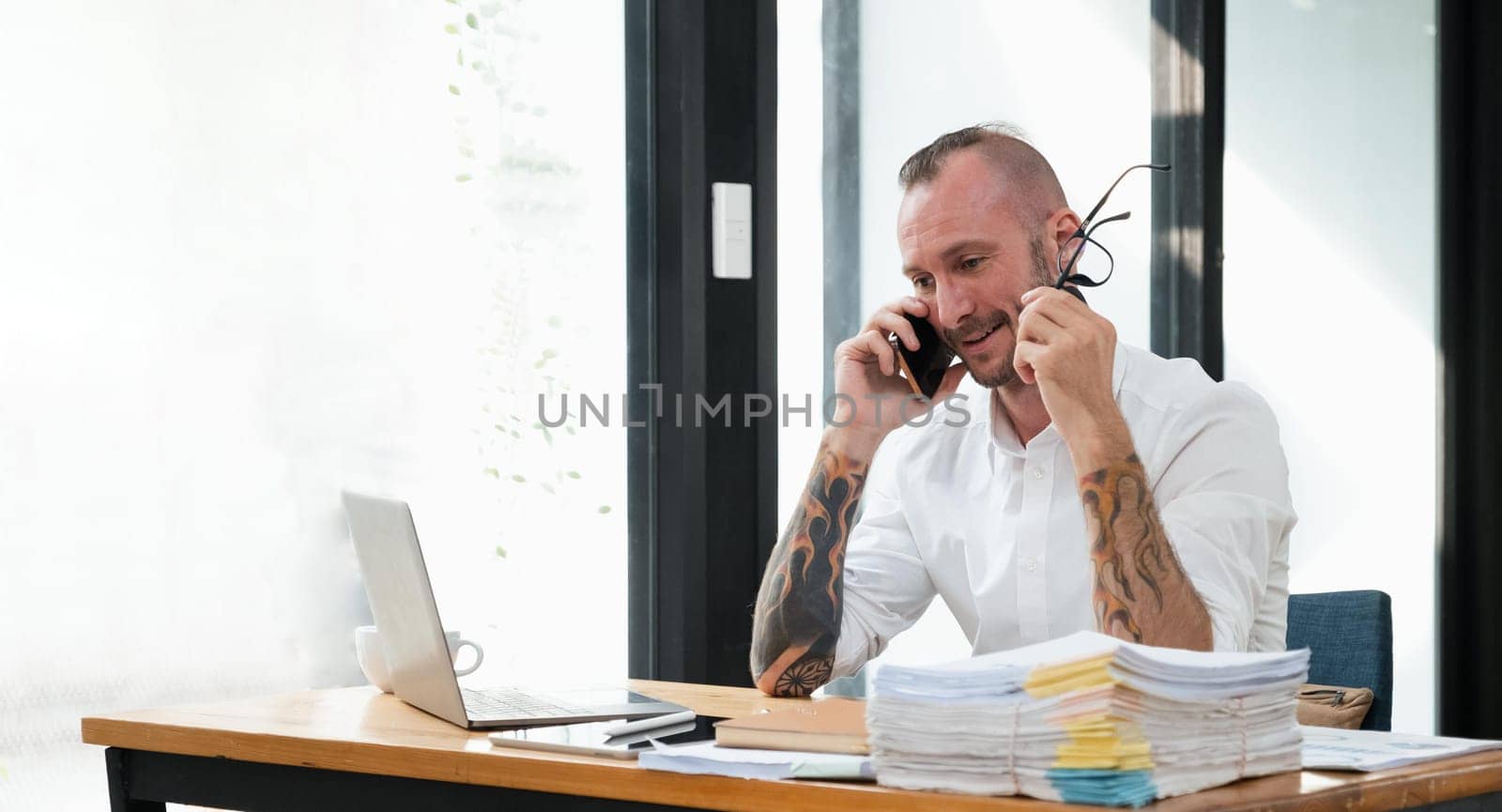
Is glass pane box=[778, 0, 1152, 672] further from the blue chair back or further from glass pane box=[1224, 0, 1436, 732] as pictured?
the blue chair back

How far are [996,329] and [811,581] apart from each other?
1.42ft

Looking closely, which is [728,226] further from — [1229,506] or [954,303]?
[1229,506]

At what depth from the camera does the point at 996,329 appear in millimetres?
2164

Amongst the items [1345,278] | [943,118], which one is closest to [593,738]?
[943,118]

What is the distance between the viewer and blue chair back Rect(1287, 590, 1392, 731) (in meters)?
2.08

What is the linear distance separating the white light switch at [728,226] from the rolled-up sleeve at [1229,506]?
837 millimetres

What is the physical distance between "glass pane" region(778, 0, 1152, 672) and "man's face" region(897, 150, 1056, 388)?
1.74ft

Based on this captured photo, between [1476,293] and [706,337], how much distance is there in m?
2.40

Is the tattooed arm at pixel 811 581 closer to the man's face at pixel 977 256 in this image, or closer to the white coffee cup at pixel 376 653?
the man's face at pixel 977 256

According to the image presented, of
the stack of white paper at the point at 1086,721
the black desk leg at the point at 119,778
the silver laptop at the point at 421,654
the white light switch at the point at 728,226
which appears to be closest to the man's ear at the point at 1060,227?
the white light switch at the point at 728,226

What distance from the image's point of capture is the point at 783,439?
2703mm

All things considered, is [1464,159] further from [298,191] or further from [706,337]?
[298,191]

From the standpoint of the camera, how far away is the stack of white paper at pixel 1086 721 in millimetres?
1091

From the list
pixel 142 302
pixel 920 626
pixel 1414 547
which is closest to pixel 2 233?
pixel 142 302
